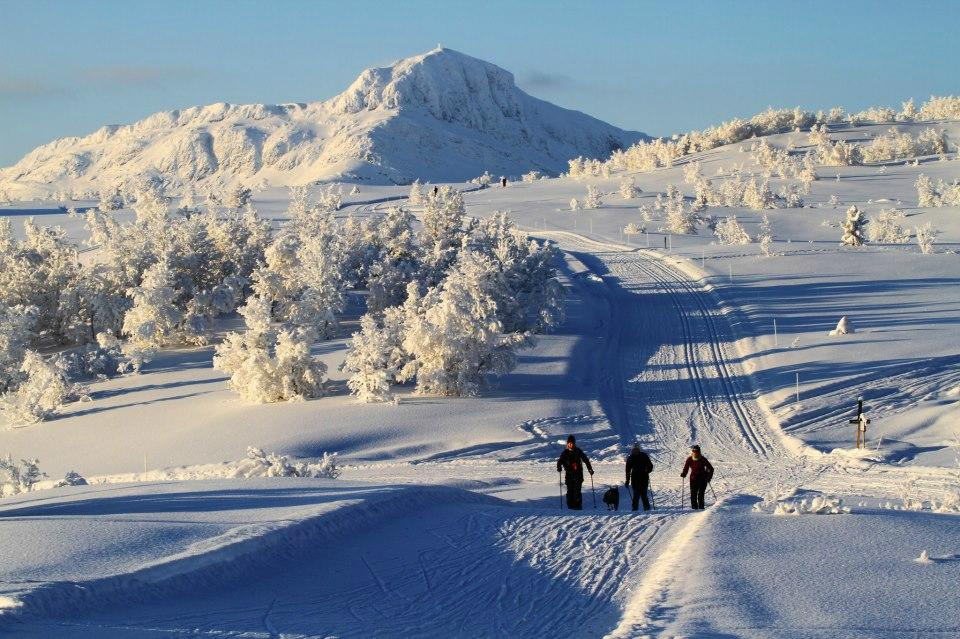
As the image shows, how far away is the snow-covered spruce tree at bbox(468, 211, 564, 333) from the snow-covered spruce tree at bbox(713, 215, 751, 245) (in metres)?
20.7

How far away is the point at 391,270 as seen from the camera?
118 feet

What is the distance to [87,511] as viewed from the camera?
11.4 m

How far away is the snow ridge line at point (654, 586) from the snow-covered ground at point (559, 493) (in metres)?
0.04

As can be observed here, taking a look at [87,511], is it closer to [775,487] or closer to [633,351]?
[775,487]

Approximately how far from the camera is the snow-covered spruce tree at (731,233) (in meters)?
51.7

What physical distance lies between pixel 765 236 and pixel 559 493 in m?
35.7

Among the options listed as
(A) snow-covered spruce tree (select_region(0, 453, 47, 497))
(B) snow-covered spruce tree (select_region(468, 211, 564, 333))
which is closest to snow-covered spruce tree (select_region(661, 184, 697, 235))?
(B) snow-covered spruce tree (select_region(468, 211, 564, 333))

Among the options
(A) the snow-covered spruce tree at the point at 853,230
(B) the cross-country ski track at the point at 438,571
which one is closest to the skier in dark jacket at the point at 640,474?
(B) the cross-country ski track at the point at 438,571

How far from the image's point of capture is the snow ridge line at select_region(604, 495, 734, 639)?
25.5ft

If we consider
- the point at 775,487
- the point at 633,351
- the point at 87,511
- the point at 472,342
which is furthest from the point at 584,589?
the point at 633,351

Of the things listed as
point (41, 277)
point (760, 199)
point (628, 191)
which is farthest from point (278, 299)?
point (628, 191)

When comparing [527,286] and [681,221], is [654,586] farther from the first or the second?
[681,221]

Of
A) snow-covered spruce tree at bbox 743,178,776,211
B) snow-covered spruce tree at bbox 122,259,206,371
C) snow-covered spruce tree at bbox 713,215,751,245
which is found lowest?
snow-covered spruce tree at bbox 122,259,206,371

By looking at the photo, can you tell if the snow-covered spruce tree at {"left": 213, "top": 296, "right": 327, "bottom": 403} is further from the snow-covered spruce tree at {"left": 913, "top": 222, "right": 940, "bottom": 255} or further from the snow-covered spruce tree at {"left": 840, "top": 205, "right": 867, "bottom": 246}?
the snow-covered spruce tree at {"left": 840, "top": 205, "right": 867, "bottom": 246}
